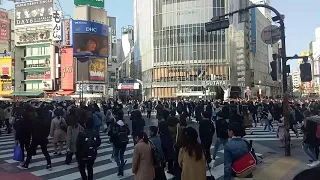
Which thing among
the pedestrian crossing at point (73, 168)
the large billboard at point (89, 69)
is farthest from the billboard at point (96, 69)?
the pedestrian crossing at point (73, 168)

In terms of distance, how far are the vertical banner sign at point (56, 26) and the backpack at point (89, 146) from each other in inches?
2788

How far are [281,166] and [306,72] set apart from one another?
3049 mm

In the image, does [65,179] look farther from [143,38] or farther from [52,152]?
[143,38]

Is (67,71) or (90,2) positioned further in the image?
(90,2)

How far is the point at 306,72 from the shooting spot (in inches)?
413

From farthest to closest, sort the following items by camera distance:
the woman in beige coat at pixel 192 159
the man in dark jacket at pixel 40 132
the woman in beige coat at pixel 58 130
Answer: the woman in beige coat at pixel 58 130
the man in dark jacket at pixel 40 132
the woman in beige coat at pixel 192 159

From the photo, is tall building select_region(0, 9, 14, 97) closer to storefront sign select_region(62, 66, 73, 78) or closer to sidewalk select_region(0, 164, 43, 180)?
storefront sign select_region(62, 66, 73, 78)

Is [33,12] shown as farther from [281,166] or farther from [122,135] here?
[281,166]

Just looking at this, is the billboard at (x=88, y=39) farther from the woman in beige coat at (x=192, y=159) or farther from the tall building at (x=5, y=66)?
the woman in beige coat at (x=192, y=159)

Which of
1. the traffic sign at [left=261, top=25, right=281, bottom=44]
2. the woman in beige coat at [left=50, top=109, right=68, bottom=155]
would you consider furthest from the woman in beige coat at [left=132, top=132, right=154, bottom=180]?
the traffic sign at [left=261, top=25, right=281, bottom=44]

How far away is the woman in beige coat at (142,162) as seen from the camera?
19.0 feet

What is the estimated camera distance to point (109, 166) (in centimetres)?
1023

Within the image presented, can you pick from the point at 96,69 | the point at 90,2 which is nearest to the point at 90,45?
the point at 96,69

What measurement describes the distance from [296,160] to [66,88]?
2559 inches
